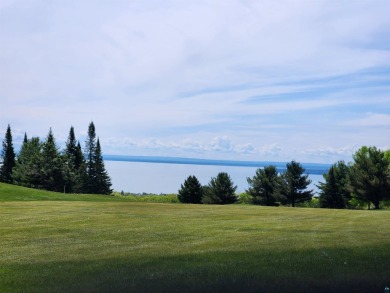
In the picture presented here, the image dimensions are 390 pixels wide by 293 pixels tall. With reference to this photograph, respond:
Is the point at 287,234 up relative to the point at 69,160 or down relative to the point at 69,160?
down

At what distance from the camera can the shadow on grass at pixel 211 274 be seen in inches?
374

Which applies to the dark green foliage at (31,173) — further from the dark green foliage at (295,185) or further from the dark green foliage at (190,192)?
the dark green foliage at (295,185)

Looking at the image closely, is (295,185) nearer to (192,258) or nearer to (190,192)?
(190,192)

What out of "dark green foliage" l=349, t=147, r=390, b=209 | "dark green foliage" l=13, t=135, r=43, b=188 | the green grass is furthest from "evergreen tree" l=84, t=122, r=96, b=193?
the green grass

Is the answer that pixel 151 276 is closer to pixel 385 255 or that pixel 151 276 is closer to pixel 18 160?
pixel 385 255

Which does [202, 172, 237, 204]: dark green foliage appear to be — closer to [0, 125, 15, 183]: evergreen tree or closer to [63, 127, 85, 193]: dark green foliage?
[63, 127, 85, 193]: dark green foliage

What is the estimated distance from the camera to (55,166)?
287ft

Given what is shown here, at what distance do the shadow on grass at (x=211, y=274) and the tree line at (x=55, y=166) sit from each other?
7101 centimetres

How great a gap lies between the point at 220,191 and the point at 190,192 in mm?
7441

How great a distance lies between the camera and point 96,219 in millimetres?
23031

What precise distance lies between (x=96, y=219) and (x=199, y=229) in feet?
21.6

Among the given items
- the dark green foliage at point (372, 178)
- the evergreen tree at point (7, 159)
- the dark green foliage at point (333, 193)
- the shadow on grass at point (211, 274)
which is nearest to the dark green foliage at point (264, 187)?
the dark green foliage at point (333, 193)

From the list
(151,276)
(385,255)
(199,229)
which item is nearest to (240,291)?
(151,276)

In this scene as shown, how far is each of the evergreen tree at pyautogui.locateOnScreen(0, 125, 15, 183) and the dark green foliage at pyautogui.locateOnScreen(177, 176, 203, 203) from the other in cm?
4696
